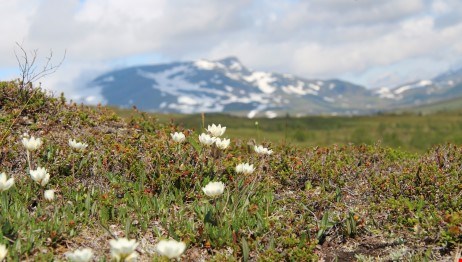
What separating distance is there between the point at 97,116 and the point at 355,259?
24.8ft

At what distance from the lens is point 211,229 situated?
676 centimetres

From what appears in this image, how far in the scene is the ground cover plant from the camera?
647cm

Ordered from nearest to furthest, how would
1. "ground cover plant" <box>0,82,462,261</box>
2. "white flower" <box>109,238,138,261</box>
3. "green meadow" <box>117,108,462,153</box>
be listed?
"white flower" <box>109,238,138,261</box>
"ground cover plant" <box>0,82,462,261</box>
"green meadow" <box>117,108,462,153</box>

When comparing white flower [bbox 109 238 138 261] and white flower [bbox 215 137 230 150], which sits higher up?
white flower [bbox 215 137 230 150]

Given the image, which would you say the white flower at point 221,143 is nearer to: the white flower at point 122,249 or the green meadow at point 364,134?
the green meadow at point 364,134

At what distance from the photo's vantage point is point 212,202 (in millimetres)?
7957

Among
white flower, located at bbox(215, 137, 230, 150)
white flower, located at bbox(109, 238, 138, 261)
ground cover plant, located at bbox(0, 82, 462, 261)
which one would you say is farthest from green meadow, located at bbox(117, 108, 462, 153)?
white flower, located at bbox(109, 238, 138, 261)

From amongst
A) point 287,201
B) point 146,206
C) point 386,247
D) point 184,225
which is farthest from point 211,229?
point 386,247

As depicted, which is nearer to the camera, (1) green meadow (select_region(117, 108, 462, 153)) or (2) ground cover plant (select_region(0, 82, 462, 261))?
Result: (2) ground cover plant (select_region(0, 82, 462, 261))

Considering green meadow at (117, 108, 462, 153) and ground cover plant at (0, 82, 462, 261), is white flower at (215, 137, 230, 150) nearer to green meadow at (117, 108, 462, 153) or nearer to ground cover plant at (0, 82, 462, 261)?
ground cover plant at (0, 82, 462, 261)

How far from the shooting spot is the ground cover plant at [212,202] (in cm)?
647

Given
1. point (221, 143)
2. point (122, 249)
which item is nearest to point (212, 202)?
point (221, 143)

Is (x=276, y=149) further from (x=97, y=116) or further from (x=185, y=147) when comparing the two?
(x=97, y=116)

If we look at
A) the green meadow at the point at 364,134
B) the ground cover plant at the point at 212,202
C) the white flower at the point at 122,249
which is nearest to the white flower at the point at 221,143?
the ground cover plant at the point at 212,202
